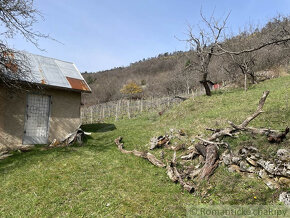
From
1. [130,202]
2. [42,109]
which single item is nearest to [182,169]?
[130,202]

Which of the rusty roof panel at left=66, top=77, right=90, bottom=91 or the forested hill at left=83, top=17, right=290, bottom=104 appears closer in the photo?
the rusty roof panel at left=66, top=77, right=90, bottom=91

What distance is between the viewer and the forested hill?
71.5ft

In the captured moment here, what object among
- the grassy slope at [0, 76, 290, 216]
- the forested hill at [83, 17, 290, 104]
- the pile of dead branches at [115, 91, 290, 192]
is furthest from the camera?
the forested hill at [83, 17, 290, 104]

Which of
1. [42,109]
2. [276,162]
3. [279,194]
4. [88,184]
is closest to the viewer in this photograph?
[279,194]

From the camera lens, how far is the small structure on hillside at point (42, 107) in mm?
8500

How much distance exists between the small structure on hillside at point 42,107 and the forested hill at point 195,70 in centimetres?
975

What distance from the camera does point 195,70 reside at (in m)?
29.2

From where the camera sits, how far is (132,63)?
85.4 meters

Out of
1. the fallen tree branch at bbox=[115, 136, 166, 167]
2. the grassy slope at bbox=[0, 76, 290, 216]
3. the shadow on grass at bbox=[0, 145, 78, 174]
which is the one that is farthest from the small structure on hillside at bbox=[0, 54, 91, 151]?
the fallen tree branch at bbox=[115, 136, 166, 167]

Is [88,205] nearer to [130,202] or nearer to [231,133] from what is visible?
[130,202]

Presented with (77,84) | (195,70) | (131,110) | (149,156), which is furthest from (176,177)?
(195,70)

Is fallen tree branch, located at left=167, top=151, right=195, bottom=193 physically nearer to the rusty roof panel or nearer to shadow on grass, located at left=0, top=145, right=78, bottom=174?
shadow on grass, located at left=0, top=145, right=78, bottom=174

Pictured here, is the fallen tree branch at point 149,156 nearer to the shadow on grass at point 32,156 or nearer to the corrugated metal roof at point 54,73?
the shadow on grass at point 32,156

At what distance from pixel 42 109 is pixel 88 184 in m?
6.24
